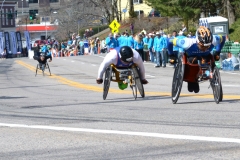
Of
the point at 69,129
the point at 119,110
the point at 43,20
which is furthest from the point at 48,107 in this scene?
the point at 43,20

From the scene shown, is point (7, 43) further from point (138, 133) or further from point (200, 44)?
point (138, 133)

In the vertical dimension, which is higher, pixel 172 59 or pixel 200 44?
pixel 200 44

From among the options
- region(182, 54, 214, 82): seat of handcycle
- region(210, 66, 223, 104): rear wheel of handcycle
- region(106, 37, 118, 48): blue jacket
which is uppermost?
region(106, 37, 118, 48): blue jacket

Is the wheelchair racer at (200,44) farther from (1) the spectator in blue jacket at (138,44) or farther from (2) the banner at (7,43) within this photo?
(2) the banner at (7,43)

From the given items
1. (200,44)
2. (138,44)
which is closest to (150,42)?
(138,44)

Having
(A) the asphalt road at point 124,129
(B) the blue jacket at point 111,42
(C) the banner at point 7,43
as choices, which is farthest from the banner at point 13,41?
(A) the asphalt road at point 124,129

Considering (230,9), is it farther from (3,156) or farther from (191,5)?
(3,156)

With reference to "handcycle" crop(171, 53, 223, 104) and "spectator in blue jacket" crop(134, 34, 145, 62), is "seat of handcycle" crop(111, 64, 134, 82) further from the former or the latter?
"spectator in blue jacket" crop(134, 34, 145, 62)

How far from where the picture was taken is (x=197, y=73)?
14352 millimetres

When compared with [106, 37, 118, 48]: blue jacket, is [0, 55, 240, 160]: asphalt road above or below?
below

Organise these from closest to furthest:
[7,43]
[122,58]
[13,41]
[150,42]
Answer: [122,58], [150,42], [7,43], [13,41]

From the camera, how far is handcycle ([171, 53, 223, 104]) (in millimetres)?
13922

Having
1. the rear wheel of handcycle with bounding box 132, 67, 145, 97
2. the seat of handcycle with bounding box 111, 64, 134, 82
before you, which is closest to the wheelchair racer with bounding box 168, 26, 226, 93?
the rear wheel of handcycle with bounding box 132, 67, 145, 97

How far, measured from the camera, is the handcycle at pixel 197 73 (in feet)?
45.7
